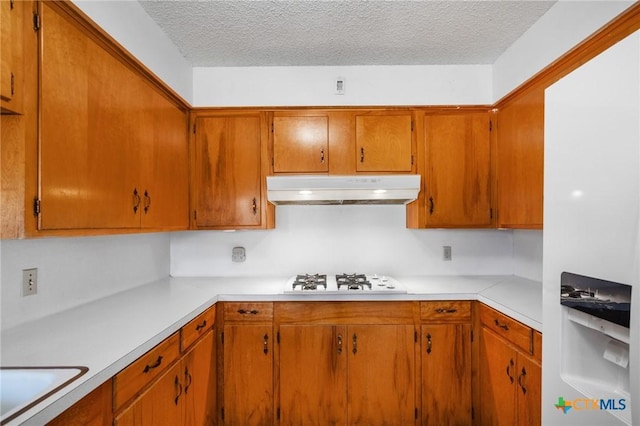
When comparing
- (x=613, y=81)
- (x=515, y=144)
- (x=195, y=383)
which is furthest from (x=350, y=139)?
(x=195, y=383)

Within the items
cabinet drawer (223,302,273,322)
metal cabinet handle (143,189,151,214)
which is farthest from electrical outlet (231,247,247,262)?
metal cabinet handle (143,189,151,214)

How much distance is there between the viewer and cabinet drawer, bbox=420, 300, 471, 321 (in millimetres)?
2102

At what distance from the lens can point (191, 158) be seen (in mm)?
2412

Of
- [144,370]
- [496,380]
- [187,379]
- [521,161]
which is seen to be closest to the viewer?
[144,370]

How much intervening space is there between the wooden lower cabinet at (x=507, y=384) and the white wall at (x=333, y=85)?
1771 mm

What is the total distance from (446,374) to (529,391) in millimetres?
565

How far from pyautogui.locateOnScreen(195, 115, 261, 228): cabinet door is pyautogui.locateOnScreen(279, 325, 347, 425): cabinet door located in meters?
0.90

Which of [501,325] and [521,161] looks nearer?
[501,325]

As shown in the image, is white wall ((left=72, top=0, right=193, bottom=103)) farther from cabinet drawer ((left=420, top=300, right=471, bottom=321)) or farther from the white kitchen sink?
cabinet drawer ((left=420, top=300, right=471, bottom=321))

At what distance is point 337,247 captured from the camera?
2662mm

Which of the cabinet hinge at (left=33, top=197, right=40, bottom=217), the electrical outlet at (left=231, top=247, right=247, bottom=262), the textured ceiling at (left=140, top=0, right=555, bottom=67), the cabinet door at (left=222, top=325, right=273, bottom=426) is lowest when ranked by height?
the cabinet door at (left=222, top=325, right=273, bottom=426)

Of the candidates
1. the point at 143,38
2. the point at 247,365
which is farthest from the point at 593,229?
the point at 143,38

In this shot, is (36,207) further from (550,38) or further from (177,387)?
(550,38)

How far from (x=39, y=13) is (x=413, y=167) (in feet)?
7.03
